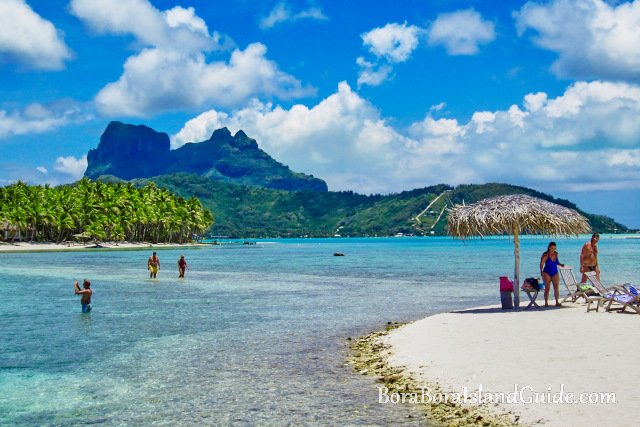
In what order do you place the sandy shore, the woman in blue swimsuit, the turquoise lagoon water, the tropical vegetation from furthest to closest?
1. the tropical vegetation
2. the sandy shore
3. the woman in blue swimsuit
4. the turquoise lagoon water

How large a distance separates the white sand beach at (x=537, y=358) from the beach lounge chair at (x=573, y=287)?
0.81 m

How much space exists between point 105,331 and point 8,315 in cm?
651

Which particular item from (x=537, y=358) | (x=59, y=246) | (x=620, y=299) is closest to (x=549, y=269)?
(x=620, y=299)

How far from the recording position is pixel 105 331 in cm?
1831

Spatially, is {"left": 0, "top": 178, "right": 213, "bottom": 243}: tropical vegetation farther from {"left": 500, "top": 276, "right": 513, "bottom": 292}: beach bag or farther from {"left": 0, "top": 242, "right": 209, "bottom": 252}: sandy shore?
{"left": 500, "top": 276, "right": 513, "bottom": 292}: beach bag

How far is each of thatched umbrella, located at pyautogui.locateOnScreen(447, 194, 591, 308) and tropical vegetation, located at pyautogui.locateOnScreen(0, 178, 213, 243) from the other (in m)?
99.0

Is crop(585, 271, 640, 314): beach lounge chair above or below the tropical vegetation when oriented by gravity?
below

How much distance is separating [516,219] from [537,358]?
24.5 feet

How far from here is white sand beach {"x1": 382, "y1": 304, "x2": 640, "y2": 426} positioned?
8.29 m

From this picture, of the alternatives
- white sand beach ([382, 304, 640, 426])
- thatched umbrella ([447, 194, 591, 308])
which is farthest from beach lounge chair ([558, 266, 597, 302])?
thatched umbrella ([447, 194, 591, 308])

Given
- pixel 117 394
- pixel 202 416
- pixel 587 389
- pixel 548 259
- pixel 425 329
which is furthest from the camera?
pixel 548 259

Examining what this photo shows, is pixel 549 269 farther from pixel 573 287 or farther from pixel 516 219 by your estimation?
pixel 516 219

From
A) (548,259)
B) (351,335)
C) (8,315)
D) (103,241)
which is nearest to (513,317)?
(548,259)

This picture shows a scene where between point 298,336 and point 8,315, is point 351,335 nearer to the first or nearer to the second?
point 298,336
